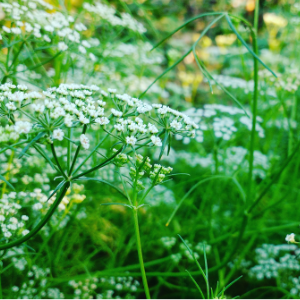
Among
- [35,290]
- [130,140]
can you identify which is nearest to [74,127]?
[130,140]

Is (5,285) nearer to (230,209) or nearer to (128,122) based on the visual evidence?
(128,122)

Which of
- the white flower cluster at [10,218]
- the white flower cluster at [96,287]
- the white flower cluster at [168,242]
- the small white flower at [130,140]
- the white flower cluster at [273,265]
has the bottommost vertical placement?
the white flower cluster at [96,287]

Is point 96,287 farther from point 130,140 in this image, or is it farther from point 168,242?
point 130,140

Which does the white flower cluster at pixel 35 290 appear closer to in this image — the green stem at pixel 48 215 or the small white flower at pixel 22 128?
the green stem at pixel 48 215

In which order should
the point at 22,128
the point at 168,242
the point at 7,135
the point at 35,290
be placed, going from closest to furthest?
the point at 22,128 < the point at 7,135 < the point at 35,290 < the point at 168,242

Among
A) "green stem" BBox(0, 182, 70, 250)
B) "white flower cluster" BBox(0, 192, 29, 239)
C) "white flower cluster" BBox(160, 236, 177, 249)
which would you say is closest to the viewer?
"green stem" BBox(0, 182, 70, 250)

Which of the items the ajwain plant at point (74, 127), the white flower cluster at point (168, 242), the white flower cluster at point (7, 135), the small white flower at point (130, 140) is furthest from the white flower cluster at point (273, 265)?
the white flower cluster at point (7, 135)

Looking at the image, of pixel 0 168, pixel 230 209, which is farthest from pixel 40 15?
pixel 230 209

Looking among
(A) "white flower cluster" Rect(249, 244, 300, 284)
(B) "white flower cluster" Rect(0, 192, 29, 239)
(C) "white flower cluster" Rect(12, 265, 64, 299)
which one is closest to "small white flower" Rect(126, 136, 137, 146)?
(B) "white flower cluster" Rect(0, 192, 29, 239)

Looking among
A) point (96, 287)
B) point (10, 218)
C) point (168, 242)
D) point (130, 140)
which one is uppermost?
point (130, 140)

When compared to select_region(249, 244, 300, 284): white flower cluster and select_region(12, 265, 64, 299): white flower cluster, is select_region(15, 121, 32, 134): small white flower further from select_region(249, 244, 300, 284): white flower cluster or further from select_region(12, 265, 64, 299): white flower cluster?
select_region(249, 244, 300, 284): white flower cluster

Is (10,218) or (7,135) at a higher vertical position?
(7,135)
